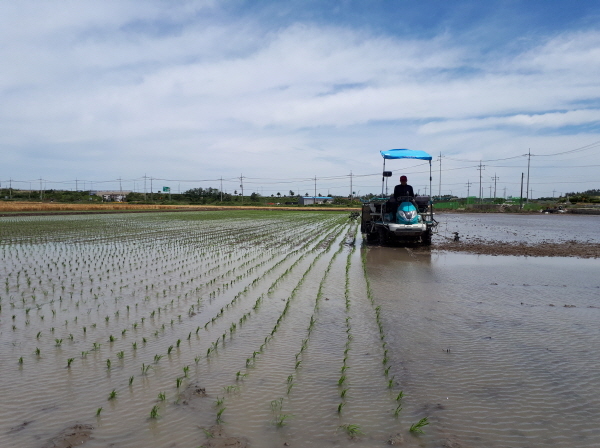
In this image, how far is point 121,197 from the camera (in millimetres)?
87875

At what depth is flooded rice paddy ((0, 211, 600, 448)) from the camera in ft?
9.60

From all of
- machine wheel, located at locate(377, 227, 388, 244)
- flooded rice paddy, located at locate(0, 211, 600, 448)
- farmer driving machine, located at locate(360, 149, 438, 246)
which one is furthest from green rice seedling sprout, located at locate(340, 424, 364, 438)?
machine wheel, located at locate(377, 227, 388, 244)

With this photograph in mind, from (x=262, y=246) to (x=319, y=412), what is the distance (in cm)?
1061

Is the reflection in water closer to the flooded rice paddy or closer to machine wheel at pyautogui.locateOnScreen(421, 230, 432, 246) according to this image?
the flooded rice paddy

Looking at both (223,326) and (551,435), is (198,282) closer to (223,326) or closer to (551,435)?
(223,326)

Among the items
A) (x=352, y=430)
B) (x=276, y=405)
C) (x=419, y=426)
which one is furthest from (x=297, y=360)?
(x=419, y=426)

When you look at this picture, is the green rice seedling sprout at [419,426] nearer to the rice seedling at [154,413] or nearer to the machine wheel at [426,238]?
the rice seedling at [154,413]

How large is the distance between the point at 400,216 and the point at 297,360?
905 cm

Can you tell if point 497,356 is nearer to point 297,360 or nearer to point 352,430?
point 297,360

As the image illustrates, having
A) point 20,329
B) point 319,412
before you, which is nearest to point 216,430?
point 319,412

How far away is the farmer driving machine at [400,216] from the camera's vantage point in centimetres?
1240

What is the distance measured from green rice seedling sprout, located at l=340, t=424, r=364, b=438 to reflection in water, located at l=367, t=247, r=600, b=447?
45cm

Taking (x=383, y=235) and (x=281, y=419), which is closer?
(x=281, y=419)

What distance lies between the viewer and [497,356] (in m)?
4.21
